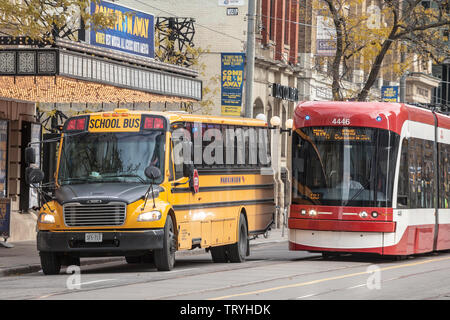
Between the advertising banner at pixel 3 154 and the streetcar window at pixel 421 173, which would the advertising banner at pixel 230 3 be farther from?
the streetcar window at pixel 421 173

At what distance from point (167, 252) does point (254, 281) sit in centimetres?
280

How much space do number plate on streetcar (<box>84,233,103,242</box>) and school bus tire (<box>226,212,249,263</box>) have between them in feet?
15.9

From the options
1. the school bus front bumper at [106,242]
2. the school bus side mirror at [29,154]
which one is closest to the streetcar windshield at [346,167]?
the school bus front bumper at [106,242]

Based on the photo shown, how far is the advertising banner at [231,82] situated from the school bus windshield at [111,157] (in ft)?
58.7

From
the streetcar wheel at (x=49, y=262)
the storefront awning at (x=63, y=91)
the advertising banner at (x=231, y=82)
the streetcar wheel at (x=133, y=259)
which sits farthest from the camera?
the advertising banner at (x=231, y=82)

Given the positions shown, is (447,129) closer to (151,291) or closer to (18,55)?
(18,55)

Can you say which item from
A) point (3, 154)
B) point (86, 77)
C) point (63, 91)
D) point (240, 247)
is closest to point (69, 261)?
point (240, 247)

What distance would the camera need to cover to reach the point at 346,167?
22.9m

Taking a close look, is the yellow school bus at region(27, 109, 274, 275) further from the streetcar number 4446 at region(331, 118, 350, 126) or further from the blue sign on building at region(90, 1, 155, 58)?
the blue sign on building at region(90, 1, 155, 58)

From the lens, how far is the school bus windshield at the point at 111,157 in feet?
67.1

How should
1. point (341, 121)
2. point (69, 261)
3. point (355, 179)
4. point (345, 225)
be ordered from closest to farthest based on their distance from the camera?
point (69, 261), point (345, 225), point (355, 179), point (341, 121)

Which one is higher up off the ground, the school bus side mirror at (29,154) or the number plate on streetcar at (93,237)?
the school bus side mirror at (29,154)

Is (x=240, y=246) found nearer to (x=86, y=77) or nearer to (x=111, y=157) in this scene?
(x=111, y=157)
